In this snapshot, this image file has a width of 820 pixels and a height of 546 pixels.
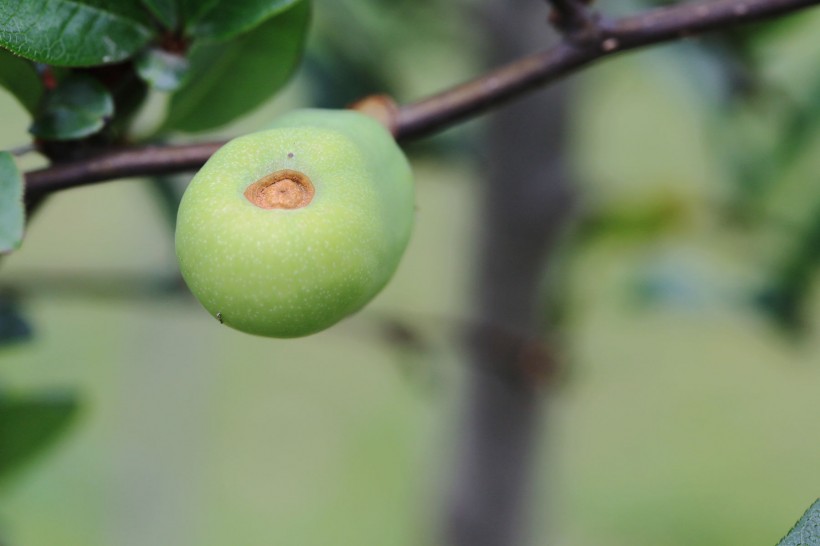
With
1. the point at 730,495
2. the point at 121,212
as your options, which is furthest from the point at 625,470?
the point at 121,212

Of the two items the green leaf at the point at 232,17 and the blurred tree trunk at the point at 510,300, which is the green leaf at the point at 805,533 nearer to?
the green leaf at the point at 232,17

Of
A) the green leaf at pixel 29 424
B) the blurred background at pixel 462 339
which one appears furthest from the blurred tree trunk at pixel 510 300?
the green leaf at pixel 29 424

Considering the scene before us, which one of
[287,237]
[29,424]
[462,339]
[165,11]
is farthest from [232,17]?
[462,339]

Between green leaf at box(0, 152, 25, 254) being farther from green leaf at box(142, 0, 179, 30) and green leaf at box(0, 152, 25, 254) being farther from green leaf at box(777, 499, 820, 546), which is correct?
green leaf at box(777, 499, 820, 546)

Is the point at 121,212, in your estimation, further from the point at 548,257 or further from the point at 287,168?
the point at 287,168

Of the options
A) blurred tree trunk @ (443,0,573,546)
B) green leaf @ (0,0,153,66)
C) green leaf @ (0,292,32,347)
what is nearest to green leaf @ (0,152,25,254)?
green leaf @ (0,0,153,66)

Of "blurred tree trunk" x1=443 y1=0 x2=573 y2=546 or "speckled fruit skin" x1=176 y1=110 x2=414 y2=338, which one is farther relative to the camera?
"blurred tree trunk" x1=443 y1=0 x2=573 y2=546
